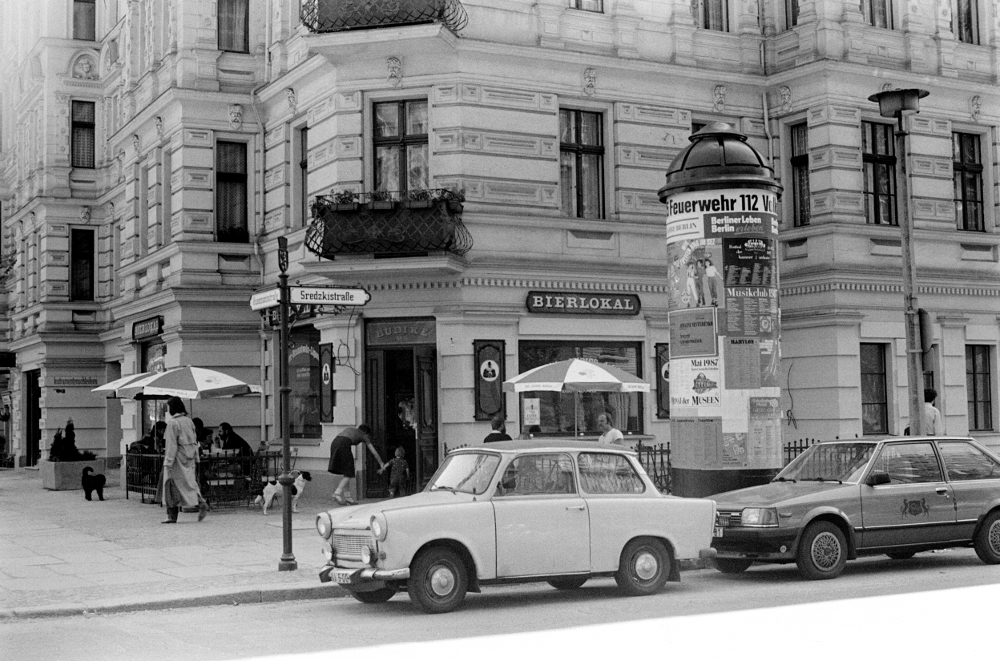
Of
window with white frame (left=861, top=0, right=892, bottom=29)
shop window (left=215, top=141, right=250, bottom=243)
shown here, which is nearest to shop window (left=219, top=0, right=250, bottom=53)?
shop window (left=215, top=141, right=250, bottom=243)

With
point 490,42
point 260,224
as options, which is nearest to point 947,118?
point 490,42

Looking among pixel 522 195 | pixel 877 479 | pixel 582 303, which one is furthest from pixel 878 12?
pixel 877 479

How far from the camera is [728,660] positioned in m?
8.52

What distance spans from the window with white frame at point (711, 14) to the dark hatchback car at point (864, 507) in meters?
13.1

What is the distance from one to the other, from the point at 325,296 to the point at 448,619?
499cm

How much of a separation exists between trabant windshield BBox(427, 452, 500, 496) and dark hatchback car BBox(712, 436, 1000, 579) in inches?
118

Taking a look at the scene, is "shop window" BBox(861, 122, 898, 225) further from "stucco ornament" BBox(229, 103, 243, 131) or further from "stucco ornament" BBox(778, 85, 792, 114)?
"stucco ornament" BBox(229, 103, 243, 131)

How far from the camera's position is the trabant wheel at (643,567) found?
39.7 ft

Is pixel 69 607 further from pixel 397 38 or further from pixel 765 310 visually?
pixel 397 38

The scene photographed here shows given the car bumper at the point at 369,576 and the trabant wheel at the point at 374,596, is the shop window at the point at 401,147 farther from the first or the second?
the car bumper at the point at 369,576

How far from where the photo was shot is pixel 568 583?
12641 mm

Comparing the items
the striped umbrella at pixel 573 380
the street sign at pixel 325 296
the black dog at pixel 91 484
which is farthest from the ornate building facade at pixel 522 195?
the street sign at pixel 325 296

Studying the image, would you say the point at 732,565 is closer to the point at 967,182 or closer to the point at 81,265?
the point at 967,182

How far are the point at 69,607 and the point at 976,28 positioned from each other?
23.1 metres
